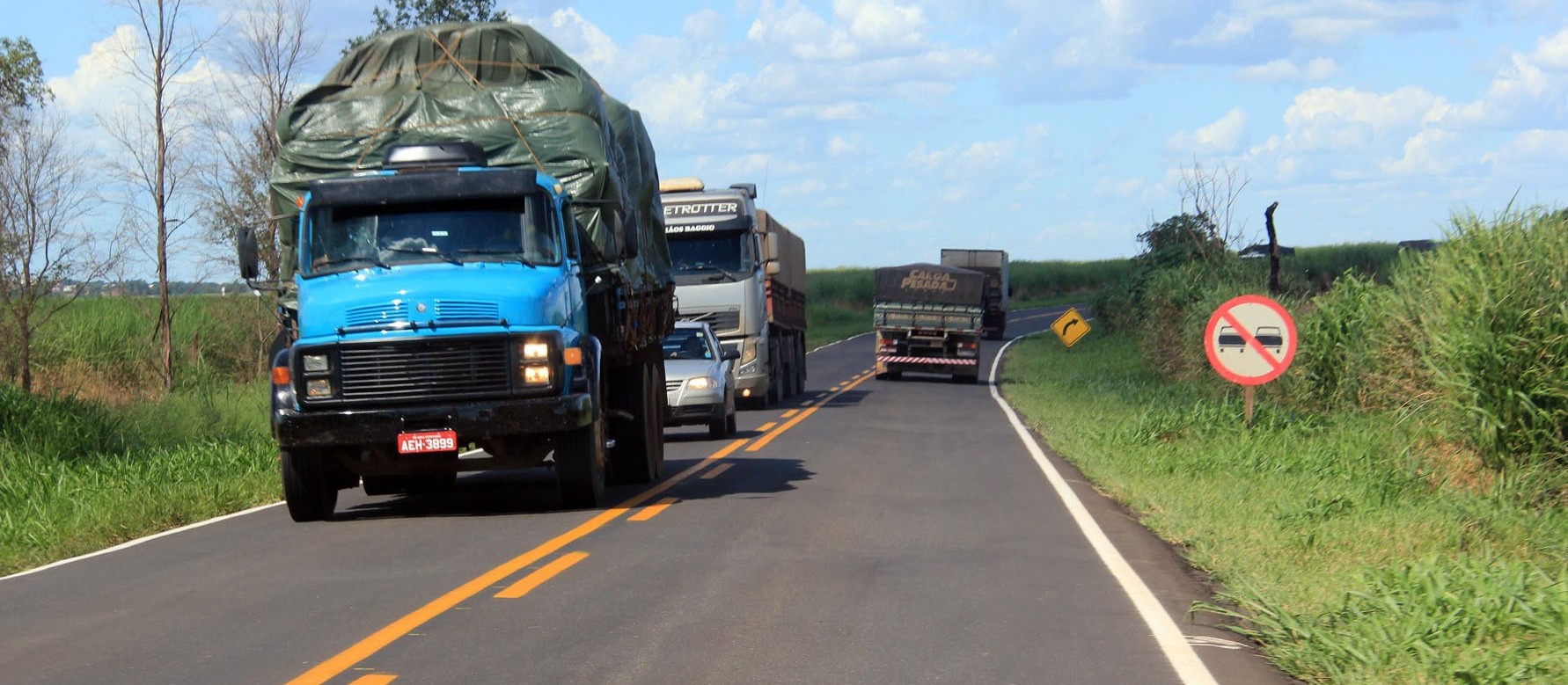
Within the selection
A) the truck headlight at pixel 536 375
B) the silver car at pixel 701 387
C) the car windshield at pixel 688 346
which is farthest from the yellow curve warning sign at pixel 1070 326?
the truck headlight at pixel 536 375

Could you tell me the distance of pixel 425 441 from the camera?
469 inches

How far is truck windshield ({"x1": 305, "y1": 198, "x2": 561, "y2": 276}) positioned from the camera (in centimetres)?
1279

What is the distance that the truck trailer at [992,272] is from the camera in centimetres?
6850

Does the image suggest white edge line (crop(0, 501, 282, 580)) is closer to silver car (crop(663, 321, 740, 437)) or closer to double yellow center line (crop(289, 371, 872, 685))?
double yellow center line (crop(289, 371, 872, 685))

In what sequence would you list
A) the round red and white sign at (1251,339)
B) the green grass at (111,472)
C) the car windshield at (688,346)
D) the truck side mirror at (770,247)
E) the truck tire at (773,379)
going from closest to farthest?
the green grass at (111,472), the round red and white sign at (1251,339), the car windshield at (688,346), the truck side mirror at (770,247), the truck tire at (773,379)

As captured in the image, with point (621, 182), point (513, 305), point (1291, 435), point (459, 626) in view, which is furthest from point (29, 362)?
point (459, 626)

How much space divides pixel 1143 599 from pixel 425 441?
5698 mm

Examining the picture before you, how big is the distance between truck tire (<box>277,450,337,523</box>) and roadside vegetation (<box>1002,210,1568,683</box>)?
6.30m

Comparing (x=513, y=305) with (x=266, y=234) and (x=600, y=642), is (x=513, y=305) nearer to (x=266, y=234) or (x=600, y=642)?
(x=600, y=642)

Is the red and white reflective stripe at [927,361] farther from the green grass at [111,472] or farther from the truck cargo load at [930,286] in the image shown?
the green grass at [111,472]

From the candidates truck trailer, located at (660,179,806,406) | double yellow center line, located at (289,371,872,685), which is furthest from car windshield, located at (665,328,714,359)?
double yellow center line, located at (289,371,872,685)

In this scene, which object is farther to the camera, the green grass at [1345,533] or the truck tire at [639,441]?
the truck tire at [639,441]

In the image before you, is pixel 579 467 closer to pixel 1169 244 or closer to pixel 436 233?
pixel 436 233

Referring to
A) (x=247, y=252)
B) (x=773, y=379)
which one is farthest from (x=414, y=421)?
(x=773, y=379)
